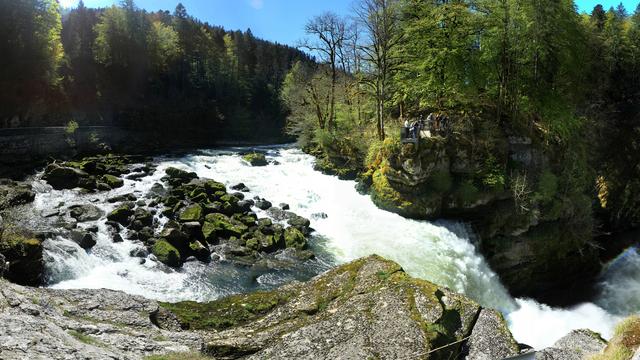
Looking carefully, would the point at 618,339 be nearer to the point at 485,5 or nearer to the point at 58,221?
the point at 58,221

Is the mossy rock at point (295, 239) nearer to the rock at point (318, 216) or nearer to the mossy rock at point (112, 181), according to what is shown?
the rock at point (318, 216)

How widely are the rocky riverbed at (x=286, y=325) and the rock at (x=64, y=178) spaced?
1775cm

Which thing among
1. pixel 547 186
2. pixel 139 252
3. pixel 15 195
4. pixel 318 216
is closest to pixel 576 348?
pixel 139 252

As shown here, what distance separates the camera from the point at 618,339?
516cm

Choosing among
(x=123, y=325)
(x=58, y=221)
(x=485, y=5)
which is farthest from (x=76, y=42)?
(x=123, y=325)

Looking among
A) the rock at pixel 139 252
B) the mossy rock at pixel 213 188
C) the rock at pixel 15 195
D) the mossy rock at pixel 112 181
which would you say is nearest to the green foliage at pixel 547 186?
the mossy rock at pixel 213 188

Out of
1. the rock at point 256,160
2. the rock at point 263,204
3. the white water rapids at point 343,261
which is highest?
the rock at point 256,160

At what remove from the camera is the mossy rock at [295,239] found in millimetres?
18047

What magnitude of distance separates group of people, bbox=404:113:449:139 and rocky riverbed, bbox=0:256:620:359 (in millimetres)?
13383

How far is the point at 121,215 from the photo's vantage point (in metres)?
18.1

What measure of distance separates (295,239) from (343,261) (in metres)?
2.65

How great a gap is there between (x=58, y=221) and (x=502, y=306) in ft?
62.9

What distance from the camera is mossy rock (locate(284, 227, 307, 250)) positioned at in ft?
59.2

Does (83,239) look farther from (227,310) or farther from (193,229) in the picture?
(227,310)
